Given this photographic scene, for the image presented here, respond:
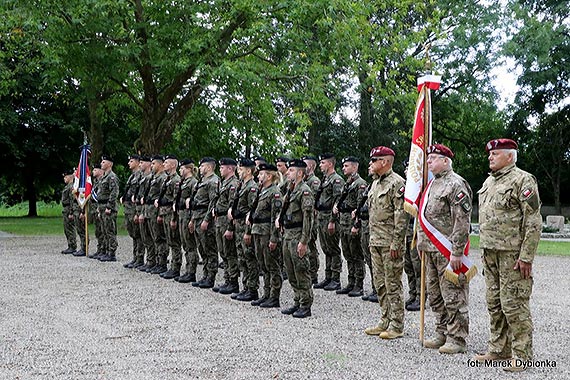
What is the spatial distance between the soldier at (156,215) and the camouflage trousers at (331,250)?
2887 mm

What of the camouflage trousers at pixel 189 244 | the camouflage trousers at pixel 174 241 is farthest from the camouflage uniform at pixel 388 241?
the camouflage trousers at pixel 174 241

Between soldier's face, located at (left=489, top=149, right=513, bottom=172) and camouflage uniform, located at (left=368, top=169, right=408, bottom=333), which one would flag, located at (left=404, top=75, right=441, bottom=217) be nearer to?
camouflage uniform, located at (left=368, top=169, right=408, bottom=333)

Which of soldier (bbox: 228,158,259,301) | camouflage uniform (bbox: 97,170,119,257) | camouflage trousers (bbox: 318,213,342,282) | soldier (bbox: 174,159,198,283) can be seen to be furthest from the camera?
camouflage uniform (bbox: 97,170,119,257)

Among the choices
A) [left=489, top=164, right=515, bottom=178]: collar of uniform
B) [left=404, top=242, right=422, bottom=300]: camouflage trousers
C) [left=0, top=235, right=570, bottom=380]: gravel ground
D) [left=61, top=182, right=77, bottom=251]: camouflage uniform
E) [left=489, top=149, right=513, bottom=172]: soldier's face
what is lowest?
[left=0, top=235, right=570, bottom=380]: gravel ground

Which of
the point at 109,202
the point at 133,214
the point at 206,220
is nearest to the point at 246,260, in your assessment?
the point at 206,220

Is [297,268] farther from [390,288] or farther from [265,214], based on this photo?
[390,288]

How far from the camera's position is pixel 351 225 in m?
10.2

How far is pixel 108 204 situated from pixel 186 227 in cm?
327

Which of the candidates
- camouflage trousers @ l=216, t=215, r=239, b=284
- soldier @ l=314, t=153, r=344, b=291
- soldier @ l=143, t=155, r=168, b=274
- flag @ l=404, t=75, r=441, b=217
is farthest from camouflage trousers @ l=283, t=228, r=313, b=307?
soldier @ l=143, t=155, r=168, b=274

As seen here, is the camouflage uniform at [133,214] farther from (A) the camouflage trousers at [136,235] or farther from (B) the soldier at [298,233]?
(B) the soldier at [298,233]

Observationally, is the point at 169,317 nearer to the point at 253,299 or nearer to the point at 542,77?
the point at 253,299

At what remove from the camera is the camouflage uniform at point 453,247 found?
6.36 m

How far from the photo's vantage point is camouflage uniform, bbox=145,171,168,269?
39.2ft

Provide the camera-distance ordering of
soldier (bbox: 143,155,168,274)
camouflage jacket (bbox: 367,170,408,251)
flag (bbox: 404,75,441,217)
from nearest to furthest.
Result: flag (bbox: 404,75,441,217) < camouflage jacket (bbox: 367,170,408,251) < soldier (bbox: 143,155,168,274)
